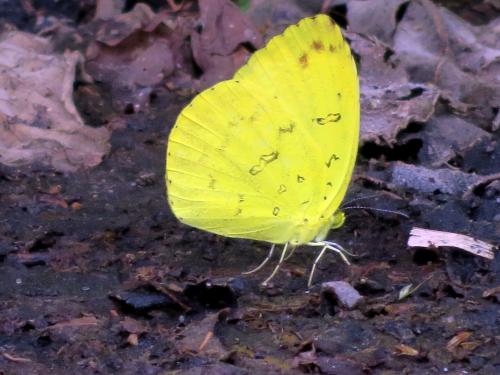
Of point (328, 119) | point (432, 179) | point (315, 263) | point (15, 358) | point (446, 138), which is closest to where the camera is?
point (15, 358)

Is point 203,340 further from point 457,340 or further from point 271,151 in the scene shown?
point 271,151

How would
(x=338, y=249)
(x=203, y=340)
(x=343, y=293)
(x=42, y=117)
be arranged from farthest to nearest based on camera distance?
(x=42, y=117), (x=338, y=249), (x=343, y=293), (x=203, y=340)

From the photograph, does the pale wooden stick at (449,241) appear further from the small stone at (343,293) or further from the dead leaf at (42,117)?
the dead leaf at (42,117)

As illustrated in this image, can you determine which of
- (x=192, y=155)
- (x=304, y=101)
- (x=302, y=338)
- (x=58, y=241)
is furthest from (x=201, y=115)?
(x=302, y=338)

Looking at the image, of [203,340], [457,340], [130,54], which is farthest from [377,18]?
[203,340]

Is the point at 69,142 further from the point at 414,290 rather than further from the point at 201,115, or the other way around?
the point at 414,290

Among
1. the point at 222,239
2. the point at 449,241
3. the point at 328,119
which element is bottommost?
the point at 222,239

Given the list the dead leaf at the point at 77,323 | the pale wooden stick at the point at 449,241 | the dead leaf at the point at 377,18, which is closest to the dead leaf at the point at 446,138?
the pale wooden stick at the point at 449,241
